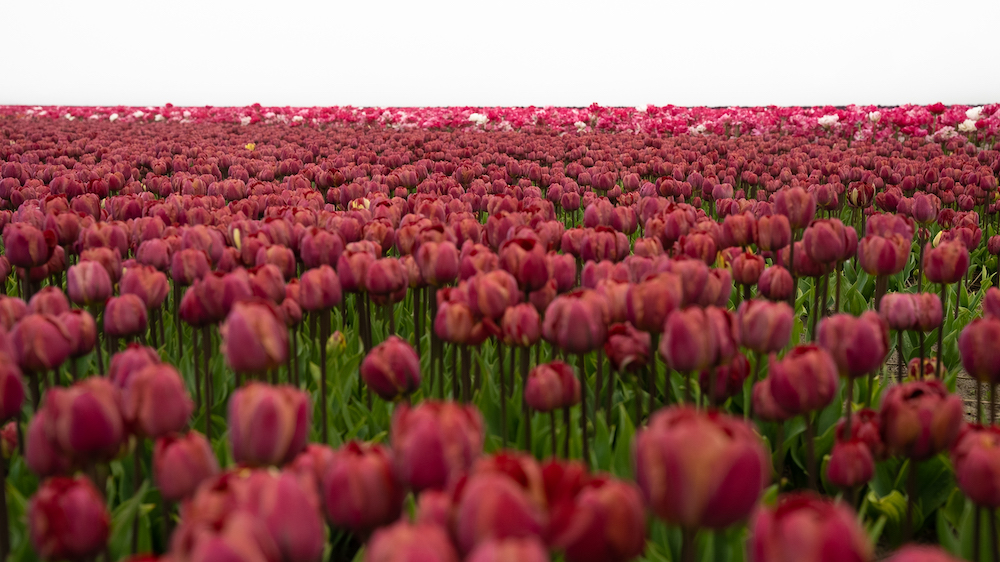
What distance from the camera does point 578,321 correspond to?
72.5 inches

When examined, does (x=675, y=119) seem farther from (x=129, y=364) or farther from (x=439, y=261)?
(x=129, y=364)

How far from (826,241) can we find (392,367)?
5.47 feet

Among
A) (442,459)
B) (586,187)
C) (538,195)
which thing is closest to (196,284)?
(442,459)

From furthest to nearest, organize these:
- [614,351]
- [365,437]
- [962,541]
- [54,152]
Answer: [54,152] → [365,437] → [614,351] → [962,541]

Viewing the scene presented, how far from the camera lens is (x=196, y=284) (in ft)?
7.08

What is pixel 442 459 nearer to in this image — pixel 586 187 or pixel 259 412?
pixel 259 412

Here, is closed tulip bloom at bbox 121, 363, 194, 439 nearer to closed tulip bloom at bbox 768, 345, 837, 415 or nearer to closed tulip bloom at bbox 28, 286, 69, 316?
closed tulip bloom at bbox 28, 286, 69, 316

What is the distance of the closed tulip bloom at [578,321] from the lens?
1.84m

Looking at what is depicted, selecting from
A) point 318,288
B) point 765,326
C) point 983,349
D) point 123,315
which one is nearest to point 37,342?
point 123,315

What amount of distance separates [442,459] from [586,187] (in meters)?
6.42

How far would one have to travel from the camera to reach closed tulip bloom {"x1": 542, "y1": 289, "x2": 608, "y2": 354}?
184cm

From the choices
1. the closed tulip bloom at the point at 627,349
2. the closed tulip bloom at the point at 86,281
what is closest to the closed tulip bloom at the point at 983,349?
the closed tulip bloom at the point at 627,349

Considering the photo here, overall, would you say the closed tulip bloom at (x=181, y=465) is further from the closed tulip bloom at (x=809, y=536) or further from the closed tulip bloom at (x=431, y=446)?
the closed tulip bloom at (x=809, y=536)

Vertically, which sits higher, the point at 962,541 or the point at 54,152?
the point at 54,152
